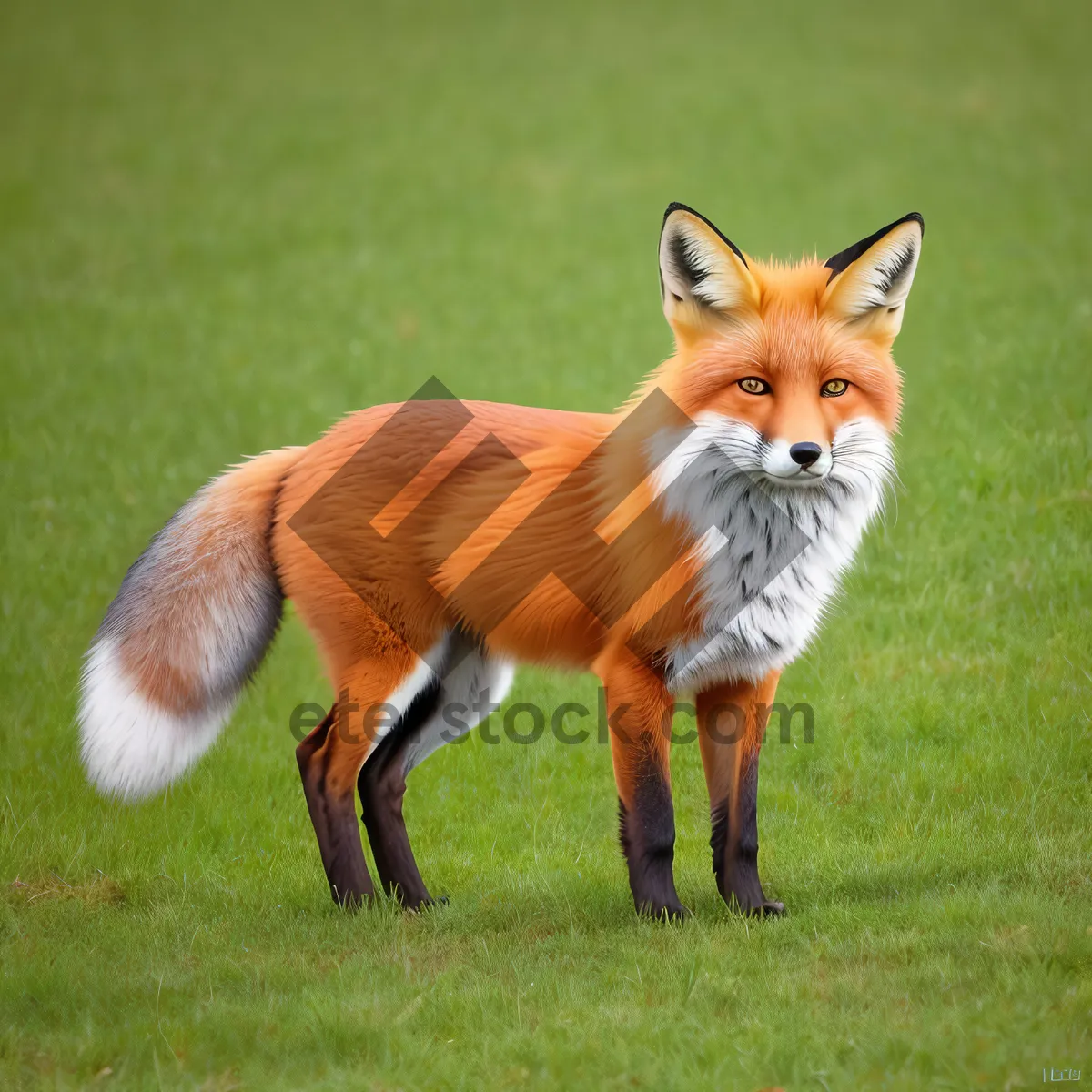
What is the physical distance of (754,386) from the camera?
13.7 feet

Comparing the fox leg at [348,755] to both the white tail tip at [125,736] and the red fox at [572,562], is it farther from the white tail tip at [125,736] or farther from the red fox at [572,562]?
the white tail tip at [125,736]

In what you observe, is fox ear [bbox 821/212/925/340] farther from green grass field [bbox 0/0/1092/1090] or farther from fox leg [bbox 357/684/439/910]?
fox leg [bbox 357/684/439/910]

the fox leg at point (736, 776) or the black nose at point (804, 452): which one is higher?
the black nose at point (804, 452)

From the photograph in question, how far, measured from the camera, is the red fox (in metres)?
4.25

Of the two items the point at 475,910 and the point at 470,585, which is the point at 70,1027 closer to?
the point at 475,910

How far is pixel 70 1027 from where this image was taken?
Answer: 4.08 metres

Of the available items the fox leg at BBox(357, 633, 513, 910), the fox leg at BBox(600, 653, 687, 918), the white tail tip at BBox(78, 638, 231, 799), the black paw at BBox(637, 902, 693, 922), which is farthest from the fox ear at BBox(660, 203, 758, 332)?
the white tail tip at BBox(78, 638, 231, 799)

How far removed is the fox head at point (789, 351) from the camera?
4.12 m

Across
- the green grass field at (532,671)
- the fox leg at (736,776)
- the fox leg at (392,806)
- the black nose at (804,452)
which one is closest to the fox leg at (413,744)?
the fox leg at (392,806)

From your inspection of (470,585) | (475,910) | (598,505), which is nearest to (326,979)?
(475,910)

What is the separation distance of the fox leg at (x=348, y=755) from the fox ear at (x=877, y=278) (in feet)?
6.75

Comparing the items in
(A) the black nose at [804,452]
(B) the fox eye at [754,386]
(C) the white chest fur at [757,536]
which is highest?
(B) the fox eye at [754,386]

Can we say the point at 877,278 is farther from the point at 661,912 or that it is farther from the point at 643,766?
the point at 661,912

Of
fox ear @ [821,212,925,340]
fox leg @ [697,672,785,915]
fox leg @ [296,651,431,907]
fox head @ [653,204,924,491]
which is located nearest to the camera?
fox head @ [653,204,924,491]
